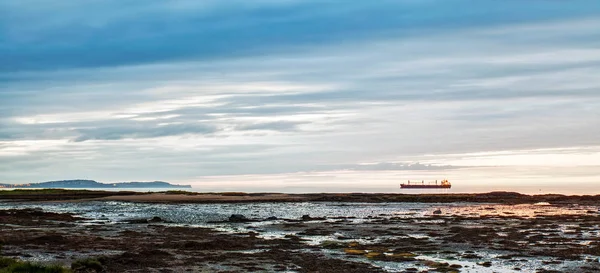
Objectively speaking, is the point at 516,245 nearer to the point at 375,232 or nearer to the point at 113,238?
the point at 375,232

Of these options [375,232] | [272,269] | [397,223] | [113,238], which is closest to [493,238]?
[375,232]

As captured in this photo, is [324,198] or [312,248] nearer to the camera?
[312,248]

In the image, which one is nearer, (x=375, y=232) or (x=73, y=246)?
(x=73, y=246)

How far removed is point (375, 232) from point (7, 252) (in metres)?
21.6

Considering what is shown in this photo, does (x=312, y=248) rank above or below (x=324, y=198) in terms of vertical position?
below

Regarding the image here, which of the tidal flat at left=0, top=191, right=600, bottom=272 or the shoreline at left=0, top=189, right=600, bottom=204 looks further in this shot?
the shoreline at left=0, top=189, right=600, bottom=204

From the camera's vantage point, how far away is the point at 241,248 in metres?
28.5

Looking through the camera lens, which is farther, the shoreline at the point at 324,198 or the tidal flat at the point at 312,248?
the shoreline at the point at 324,198

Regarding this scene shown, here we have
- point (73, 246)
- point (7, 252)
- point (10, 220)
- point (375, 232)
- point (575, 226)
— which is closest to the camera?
point (7, 252)

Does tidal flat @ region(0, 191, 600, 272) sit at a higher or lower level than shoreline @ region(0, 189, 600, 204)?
lower

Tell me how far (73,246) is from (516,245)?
21.8 m

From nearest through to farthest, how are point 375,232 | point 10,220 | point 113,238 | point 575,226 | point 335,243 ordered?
1. point 335,243
2. point 113,238
3. point 375,232
4. point 575,226
5. point 10,220

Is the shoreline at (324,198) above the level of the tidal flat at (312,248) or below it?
above

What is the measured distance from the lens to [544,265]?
76.0ft
